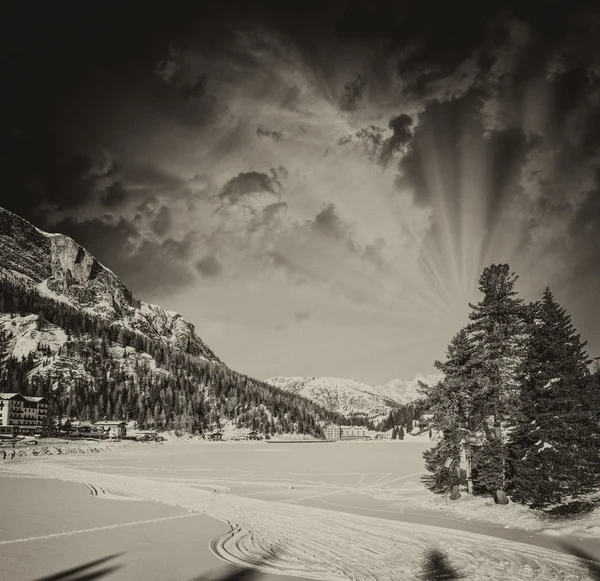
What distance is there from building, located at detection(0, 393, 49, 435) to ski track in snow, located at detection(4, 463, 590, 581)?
532ft

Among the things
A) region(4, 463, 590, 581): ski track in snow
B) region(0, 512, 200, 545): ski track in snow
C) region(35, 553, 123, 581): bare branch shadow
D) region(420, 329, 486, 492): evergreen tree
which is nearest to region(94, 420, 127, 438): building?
region(420, 329, 486, 492): evergreen tree

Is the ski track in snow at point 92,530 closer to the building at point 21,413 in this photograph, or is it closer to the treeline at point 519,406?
the treeline at point 519,406

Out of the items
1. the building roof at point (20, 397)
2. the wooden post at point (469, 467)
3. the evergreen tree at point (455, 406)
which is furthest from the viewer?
the building roof at point (20, 397)

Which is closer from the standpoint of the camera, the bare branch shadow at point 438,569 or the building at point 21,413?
the bare branch shadow at point 438,569

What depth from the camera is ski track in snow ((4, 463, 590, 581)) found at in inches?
504

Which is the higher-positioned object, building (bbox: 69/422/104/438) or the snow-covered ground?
the snow-covered ground

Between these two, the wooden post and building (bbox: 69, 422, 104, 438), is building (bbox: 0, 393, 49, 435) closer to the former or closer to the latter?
building (bbox: 69, 422, 104, 438)

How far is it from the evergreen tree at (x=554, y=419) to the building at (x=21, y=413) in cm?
16742

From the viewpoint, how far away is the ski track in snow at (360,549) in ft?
42.0

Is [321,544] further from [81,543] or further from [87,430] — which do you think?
[87,430]

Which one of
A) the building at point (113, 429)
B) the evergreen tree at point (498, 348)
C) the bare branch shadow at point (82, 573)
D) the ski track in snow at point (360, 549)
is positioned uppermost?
the evergreen tree at point (498, 348)

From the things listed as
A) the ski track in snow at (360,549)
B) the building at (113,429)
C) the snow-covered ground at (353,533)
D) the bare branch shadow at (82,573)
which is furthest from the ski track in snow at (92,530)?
the building at (113,429)

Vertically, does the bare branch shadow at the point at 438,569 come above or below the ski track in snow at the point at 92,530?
above

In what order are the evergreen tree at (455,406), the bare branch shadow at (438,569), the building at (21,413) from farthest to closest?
the building at (21,413), the evergreen tree at (455,406), the bare branch shadow at (438,569)
